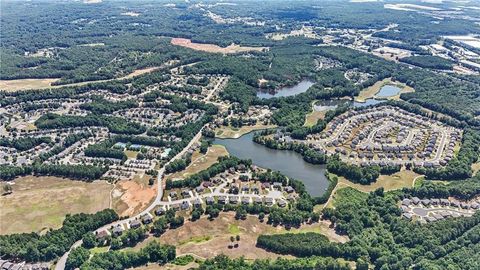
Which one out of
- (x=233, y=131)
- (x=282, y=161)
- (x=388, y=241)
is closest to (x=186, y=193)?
(x=282, y=161)

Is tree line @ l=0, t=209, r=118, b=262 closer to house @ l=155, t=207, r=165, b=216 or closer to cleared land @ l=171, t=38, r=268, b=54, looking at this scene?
house @ l=155, t=207, r=165, b=216

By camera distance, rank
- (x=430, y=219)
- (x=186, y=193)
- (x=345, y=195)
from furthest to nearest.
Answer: (x=345, y=195) → (x=186, y=193) → (x=430, y=219)

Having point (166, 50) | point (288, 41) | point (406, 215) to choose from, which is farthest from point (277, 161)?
point (288, 41)

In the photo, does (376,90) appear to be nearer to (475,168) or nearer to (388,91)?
(388,91)

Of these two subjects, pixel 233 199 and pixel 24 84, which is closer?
pixel 233 199

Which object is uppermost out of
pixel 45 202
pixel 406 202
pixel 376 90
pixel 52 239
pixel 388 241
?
pixel 52 239

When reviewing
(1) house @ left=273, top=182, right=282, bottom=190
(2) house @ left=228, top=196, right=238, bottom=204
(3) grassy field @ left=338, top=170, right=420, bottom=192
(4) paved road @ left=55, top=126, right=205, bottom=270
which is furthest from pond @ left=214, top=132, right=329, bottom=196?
(2) house @ left=228, top=196, right=238, bottom=204

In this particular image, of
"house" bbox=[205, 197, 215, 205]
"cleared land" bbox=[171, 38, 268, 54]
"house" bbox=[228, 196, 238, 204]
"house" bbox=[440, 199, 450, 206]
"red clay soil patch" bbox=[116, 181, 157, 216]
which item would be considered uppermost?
"cleared land" bbox=[171, 38, 268, 54]

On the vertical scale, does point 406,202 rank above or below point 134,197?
above
